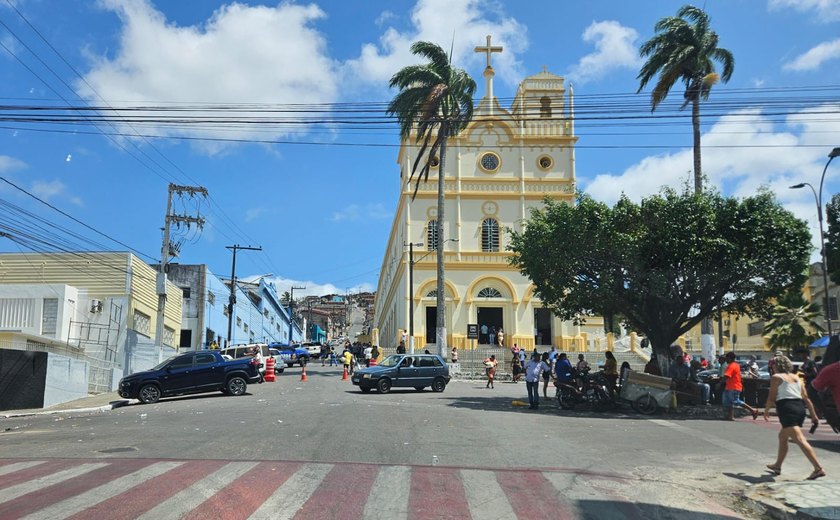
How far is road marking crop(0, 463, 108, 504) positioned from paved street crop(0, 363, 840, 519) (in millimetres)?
35

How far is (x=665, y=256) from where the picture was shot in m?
19.6

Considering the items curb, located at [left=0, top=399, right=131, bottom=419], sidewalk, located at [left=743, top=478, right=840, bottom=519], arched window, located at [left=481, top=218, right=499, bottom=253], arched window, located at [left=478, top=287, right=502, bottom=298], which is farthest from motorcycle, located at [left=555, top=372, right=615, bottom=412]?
arched window, located at [left=481, top=218, right=499, bottom=253]

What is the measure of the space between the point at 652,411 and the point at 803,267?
6070 millimetres

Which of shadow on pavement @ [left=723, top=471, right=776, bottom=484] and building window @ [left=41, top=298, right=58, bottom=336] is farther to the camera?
building window @ [left=41, top=298, right=58, bottom=336]

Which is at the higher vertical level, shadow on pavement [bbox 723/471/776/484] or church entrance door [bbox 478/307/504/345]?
church entrance door [bbox 478/307/504/345]

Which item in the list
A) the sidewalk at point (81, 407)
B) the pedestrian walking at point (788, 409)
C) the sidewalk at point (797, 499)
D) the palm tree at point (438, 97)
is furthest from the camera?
the palm tree at point (438, 97)

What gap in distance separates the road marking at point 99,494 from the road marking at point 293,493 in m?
1.79

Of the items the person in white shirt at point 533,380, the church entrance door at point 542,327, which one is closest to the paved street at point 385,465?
the person in white shirt at point 533,380

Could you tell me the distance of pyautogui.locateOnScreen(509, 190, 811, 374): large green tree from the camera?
1911cm

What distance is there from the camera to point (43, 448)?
1171 centimetres

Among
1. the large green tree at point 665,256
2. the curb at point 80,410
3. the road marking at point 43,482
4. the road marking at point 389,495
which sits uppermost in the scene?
the large green tree at point 665,256

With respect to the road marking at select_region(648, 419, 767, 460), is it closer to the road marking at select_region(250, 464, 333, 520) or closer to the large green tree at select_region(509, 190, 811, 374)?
the large green tree at select_region(509, 190, 811, 374)

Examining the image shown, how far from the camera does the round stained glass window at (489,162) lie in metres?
48.3

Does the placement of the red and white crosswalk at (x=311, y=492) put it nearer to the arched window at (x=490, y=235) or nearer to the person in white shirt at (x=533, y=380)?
the person in white shirt at (x=533, y=380)
